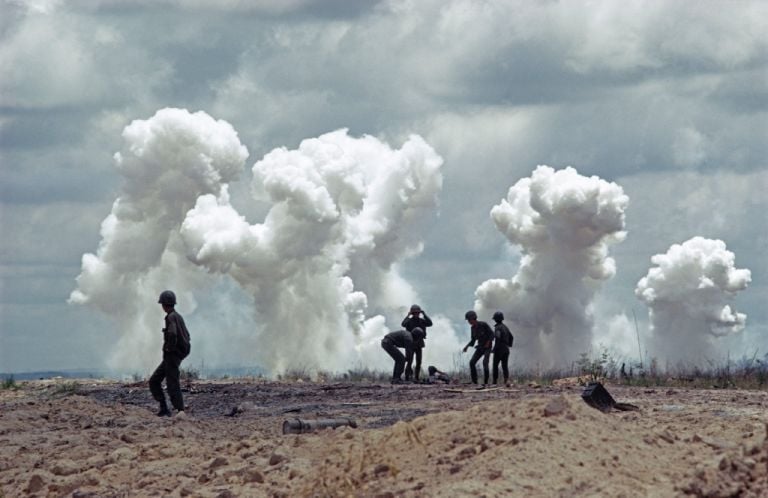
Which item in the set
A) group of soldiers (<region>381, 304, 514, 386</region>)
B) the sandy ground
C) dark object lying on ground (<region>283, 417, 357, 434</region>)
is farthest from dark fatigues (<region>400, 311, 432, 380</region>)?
dark object lying on ground (<region>283, 417, 357, 434</region>)

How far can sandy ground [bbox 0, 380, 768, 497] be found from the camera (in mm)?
12930

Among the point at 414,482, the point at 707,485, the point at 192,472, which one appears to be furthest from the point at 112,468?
the point at 707,485

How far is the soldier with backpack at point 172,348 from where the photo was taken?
22.7 m

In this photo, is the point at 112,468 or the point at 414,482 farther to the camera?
the point at 112,468

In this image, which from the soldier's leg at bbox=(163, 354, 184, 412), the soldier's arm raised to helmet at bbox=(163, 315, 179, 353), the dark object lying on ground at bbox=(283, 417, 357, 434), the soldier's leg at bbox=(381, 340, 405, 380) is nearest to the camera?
the dark object lying on ground at bbox=(283, 417, 357, 434)

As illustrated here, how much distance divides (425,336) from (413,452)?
19949 mm

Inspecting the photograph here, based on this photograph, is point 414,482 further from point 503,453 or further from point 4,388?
point 4,388

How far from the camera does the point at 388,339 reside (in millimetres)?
33781

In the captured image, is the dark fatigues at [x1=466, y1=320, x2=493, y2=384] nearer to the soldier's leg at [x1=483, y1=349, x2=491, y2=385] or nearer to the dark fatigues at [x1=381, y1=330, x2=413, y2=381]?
the soldier's leg at [x1=483, y1=349, x2=491, y2=385]

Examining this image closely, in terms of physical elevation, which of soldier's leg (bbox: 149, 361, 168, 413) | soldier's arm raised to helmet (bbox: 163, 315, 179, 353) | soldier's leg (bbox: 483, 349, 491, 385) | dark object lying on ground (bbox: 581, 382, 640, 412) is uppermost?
soldier's leg (bbox: 483, 349, 491, 385)

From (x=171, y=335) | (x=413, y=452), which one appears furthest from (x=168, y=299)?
(x=413, y=452)

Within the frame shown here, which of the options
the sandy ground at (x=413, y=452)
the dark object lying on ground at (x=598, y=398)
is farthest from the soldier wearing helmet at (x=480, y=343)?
the dark object lying on ground at (x=598, y=398)

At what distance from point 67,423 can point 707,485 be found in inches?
551

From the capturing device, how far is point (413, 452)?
1441 cm
